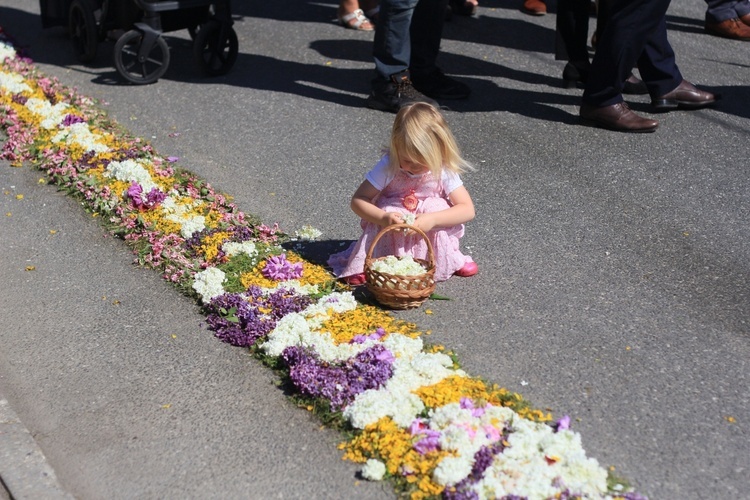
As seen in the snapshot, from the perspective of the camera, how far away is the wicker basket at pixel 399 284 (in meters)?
4.18

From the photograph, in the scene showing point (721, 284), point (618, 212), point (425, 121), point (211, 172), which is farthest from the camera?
point (211, 172)

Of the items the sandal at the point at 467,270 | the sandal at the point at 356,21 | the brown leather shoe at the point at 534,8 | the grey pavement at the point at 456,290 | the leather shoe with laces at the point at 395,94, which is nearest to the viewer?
the grey pavement at the point at 456,290

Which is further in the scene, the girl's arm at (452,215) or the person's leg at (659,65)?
the person's leg at (659,65)

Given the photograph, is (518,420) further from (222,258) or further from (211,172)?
(211,172)

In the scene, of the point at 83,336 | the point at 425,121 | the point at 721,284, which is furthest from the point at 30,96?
the point at 721,284

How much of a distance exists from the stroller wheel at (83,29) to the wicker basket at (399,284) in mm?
4325

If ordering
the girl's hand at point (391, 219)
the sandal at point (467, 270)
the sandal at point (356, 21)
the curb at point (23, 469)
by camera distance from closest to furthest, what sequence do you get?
1. the curb at point (23, 469)
2. the girl's hand at point (391, 219)
3. the sandal at point (467, 270)
4. the sandal at point (356, 21)

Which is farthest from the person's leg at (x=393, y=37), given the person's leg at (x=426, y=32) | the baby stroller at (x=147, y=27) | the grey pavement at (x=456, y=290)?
the baby stroller at (x=147, y=27)

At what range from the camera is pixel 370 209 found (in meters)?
4.45

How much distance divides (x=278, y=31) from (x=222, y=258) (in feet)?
15.4

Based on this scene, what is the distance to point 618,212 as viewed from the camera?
5.48 m

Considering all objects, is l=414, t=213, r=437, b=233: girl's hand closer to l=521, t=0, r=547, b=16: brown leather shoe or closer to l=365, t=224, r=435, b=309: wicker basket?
l=365, t=224, r=435, b=309: wicker basket

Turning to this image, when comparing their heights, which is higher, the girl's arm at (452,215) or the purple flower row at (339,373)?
the girl's arm at (452,215)

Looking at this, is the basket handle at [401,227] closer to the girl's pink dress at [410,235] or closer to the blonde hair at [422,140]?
the girl's pink dress at [410,235]
